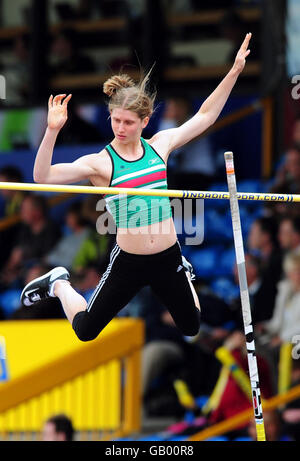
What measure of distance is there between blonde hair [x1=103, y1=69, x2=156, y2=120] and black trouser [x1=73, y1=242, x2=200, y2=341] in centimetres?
98

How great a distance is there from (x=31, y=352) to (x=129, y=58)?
5926 millimetres

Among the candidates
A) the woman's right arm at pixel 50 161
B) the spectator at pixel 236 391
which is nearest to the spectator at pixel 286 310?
the spectator at pixel 236 391

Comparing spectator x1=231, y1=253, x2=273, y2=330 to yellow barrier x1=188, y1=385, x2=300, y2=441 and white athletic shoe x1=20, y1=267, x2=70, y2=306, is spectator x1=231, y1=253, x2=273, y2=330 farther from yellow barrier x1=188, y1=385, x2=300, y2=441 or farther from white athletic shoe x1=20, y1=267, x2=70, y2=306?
white athletic shoe x1=20, y1=267, x2=70, y2=306

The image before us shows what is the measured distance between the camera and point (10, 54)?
52.7ft

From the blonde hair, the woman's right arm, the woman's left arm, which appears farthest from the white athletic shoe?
the blonde hair

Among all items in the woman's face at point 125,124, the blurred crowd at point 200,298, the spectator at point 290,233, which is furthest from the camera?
the spectator at point 290,233

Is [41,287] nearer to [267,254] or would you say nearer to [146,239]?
[146,239]

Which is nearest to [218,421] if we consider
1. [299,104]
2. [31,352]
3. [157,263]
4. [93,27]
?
[31,352]

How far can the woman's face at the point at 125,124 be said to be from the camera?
275 inches

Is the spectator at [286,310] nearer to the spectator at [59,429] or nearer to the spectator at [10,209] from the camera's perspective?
the spectator at [59,429]

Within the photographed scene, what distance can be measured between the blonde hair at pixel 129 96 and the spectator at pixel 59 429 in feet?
9.30

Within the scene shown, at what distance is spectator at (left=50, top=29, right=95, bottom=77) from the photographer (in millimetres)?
14961

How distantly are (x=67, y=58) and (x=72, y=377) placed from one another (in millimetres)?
6815

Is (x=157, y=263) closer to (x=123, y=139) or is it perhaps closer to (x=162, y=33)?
(x=123, y=139)
